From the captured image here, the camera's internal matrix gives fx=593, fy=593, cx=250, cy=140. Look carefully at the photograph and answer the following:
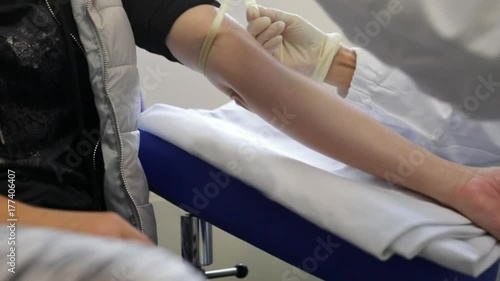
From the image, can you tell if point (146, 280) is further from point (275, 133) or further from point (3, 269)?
point (275, 133)

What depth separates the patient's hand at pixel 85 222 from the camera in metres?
0.38

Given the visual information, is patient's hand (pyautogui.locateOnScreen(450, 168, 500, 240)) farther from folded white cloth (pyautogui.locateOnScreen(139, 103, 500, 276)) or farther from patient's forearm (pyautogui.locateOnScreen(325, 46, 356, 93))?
patient's forearm (pyautogui.locateOnScreen(325, 46, 356, 93))

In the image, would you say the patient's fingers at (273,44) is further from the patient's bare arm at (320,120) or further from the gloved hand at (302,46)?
the patient's bare arm at (320,120)

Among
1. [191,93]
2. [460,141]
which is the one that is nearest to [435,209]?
[460,141]

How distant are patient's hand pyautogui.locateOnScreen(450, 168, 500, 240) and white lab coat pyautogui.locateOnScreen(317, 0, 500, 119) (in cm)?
11

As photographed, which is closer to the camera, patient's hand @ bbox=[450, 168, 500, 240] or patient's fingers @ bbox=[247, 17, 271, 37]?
patient's hand @ bbox=[450, 168, 500, 240]

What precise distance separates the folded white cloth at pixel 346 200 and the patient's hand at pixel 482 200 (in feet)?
0.04

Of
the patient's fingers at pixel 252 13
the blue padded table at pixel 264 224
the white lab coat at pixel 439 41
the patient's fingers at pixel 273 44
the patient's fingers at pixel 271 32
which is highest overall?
the white lab coat at pixel 439 41

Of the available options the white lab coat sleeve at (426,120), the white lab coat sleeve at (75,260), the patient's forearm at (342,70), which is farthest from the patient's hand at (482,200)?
the white lab coat sleeve at (75,260)

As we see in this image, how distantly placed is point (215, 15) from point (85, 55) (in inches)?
6.7

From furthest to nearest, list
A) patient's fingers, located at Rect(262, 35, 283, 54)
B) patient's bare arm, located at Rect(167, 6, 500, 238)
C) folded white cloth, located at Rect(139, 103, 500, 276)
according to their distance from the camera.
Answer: patient's fingers, located at Rect(262, 35, 283, 54)
patient's bare arm, located at Rect(167, 6, 500, 238)
folded white cloth, located at Rect(139, 103, 500, 276)

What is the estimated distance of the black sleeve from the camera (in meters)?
0.75

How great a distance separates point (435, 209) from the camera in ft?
2.12

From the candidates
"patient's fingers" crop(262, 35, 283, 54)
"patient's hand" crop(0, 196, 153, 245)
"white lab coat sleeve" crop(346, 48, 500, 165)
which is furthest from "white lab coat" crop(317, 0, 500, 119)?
"patient's hand" crop(0, 196, 153, 245)
